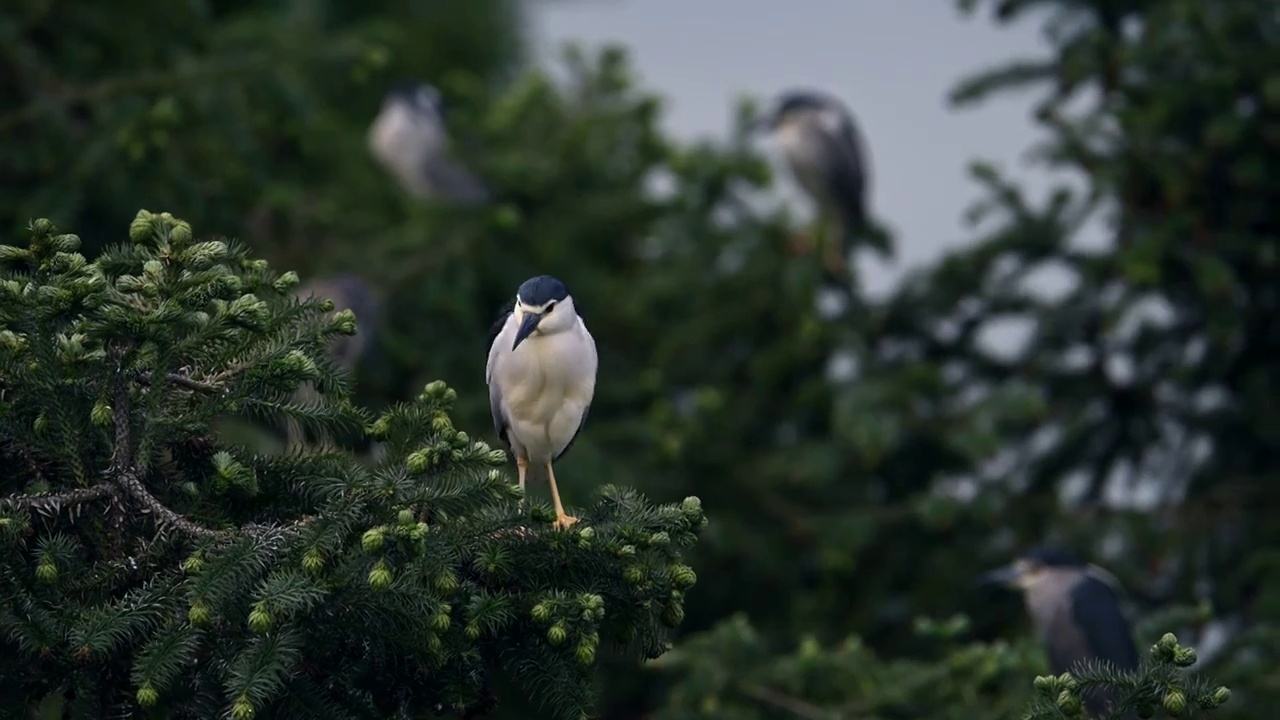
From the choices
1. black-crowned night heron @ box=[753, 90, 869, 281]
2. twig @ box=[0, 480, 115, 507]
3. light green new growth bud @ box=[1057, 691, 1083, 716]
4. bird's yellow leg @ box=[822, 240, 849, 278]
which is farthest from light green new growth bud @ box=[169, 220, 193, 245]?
black-crowned night heron @ box=[753, 90, 869, 281]

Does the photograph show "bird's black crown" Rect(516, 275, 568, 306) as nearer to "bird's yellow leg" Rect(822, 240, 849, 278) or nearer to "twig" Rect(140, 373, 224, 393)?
"twig" Rect(140, 373, 224, 393)

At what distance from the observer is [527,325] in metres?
4.26

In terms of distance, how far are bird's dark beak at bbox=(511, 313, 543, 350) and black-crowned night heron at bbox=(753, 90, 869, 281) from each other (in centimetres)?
485

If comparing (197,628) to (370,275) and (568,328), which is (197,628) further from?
(370,275)

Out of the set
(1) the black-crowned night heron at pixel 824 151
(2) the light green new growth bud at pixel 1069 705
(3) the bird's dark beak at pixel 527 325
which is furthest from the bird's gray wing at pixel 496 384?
(1) the black-crowned night heron at pixel 824 151

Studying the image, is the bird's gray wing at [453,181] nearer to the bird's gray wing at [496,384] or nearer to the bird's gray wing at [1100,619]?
the bird's gray wing at [1100,619]

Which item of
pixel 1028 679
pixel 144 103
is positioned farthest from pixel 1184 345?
pixel 144 103

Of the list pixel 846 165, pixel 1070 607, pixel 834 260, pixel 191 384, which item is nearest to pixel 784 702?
pixel 1070 607

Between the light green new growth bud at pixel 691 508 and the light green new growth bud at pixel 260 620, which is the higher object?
the light green new growth bud at pixel 691 508

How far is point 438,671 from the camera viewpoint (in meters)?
3.22

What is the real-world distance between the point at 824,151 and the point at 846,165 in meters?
0.22

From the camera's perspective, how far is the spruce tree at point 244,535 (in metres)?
2.97

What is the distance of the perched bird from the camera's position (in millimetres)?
4262

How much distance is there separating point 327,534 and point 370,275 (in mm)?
5382
